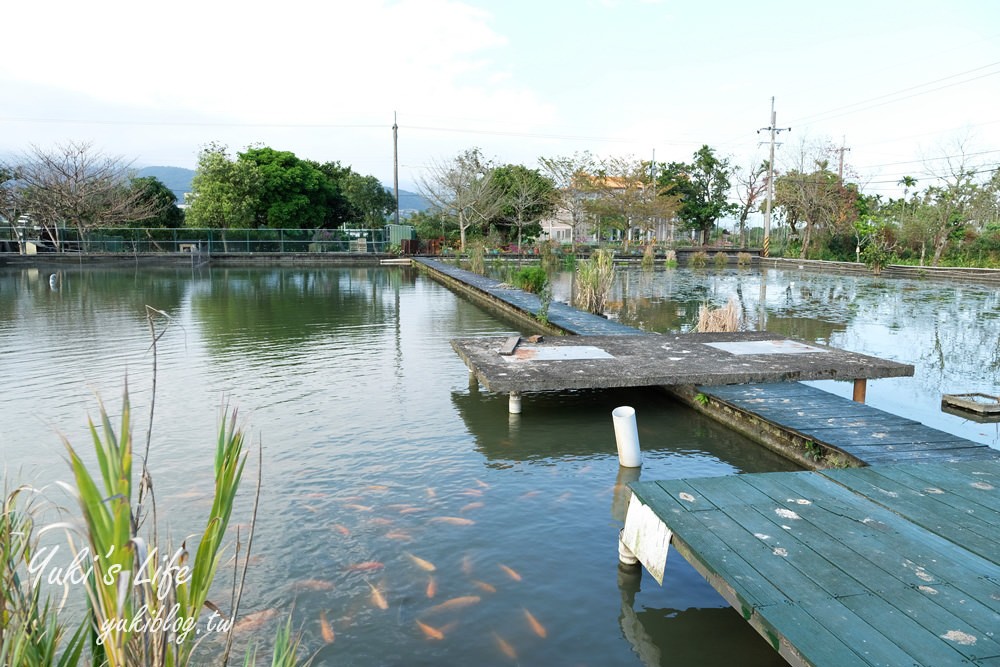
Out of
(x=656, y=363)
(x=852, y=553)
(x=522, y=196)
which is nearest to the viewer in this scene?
(x=852, y=553)

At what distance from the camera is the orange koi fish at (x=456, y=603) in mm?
3291

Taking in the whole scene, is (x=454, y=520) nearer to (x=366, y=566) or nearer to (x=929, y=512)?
(x=366, y=566)

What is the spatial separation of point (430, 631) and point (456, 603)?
24cm

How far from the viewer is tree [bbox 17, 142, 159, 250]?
28.1 metres

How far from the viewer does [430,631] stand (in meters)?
3.13

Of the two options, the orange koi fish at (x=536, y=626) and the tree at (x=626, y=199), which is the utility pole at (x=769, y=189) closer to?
the tree at (x=626, y=199)

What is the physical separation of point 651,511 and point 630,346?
442 centimetres

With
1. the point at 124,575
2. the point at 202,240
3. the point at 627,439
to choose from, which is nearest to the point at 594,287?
the point at 627,439

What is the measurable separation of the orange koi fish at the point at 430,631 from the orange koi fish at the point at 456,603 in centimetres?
11

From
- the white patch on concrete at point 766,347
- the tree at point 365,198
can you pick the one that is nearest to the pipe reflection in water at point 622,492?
the white patch on concrete at point 766,347

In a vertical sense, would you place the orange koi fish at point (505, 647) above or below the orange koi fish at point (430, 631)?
below

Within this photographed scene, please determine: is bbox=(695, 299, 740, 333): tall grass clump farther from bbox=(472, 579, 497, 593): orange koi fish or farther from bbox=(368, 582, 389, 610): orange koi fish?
bbox=(368, 582, 389, 610): orange koi fish

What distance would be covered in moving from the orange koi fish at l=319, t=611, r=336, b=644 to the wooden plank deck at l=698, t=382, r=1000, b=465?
3.35m

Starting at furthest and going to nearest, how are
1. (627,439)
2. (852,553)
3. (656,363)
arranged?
1. (656,363)
2. (627,439)
3. (852,553)
